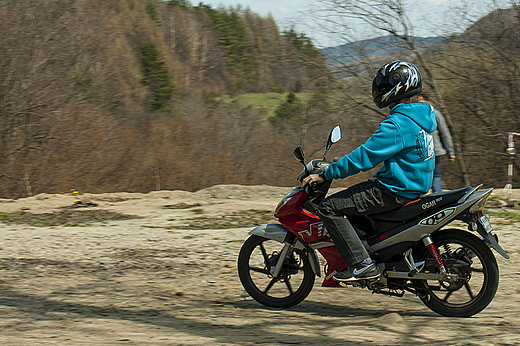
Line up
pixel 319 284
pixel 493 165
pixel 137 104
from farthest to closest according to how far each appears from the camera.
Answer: pixel 137 104
pixel 493 165
pixel 319 284

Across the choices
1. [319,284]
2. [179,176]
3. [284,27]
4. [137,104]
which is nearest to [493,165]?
[284,27]

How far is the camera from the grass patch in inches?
385

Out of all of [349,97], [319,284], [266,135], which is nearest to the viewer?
[319,284]

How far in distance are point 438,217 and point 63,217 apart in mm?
8181

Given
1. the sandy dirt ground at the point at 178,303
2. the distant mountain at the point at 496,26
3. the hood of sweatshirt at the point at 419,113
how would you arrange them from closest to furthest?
the sandy dirt ground at the point at 178,303 → the hood of sweatshirt at the point at 419,113 → the distant mountain at the point at 496,26

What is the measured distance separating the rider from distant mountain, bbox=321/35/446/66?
11.3 metres

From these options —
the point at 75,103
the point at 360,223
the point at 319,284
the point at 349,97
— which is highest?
the point at 75,103

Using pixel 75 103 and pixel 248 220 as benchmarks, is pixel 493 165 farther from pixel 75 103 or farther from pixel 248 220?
pixel 75 103

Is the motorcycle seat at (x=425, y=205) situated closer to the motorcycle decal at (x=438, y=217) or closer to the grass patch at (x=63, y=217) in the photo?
the motorcycle decal at (x=438, y=217)

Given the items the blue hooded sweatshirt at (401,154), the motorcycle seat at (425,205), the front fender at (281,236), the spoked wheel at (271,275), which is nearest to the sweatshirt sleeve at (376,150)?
the blue hooded sweatshirt at (401,154)

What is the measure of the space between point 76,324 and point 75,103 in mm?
24967

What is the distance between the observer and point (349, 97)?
608 inches

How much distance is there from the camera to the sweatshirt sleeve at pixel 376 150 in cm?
406

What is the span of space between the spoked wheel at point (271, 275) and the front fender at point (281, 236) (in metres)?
0.06
